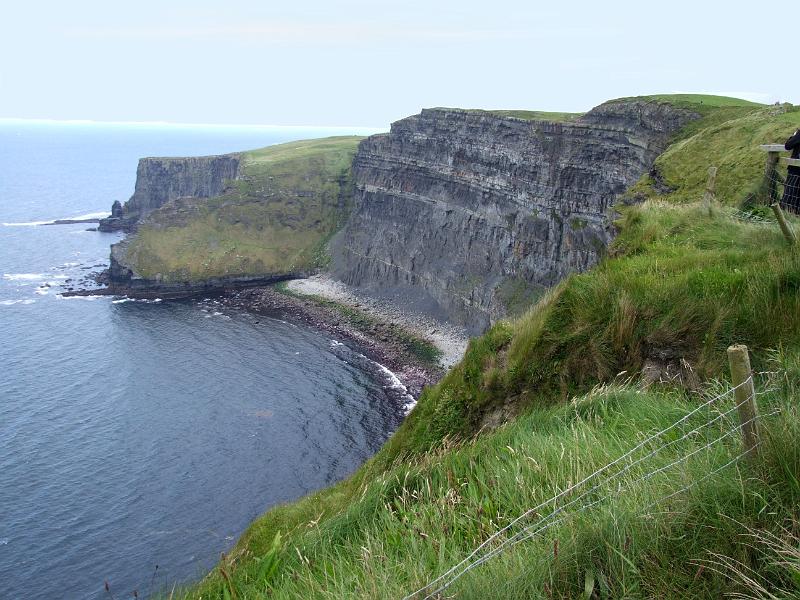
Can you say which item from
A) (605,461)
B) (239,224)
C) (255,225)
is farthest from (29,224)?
(605,461)

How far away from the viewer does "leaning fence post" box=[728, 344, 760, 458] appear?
552cm

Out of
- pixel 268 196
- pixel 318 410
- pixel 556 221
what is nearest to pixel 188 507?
pixel 318 410

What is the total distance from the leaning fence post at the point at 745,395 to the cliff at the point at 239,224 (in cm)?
10378

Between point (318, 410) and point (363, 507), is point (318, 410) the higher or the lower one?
the lower one

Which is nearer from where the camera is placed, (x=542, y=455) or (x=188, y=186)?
(x=542, y=455)

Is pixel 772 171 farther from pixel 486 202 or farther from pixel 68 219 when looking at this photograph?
pixel 68 219

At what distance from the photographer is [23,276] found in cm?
10775

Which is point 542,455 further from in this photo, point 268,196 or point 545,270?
point 268,196

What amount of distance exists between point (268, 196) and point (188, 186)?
113 feet

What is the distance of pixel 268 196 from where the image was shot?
123250 mm

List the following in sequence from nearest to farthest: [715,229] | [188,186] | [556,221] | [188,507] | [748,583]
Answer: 1. [748,583]
2. [715,229]
3. [188,507]
4. [556,221]
5. [188,186]

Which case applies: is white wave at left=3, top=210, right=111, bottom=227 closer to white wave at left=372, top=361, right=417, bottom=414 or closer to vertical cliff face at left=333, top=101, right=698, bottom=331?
vertical cliff face at left=333, top=101, right=698, bottom=331

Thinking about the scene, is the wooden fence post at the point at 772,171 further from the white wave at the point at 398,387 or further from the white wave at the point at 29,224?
the white wave at the point at 29,224

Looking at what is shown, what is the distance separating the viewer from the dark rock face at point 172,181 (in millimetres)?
142625
